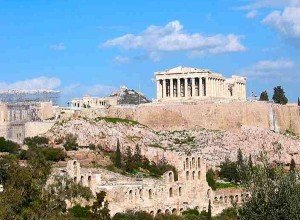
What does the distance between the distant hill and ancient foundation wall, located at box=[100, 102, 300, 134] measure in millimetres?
33449

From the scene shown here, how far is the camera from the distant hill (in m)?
121

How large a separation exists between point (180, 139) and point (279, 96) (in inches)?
965

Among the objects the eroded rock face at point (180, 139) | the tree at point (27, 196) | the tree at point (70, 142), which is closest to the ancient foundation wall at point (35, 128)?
the eroded rock face at point (180, 139)

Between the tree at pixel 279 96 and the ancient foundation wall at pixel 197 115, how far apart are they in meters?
11.9

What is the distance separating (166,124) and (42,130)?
16.9 meters

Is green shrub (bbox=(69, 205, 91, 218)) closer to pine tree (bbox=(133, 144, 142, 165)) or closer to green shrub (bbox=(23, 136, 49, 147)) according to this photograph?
green shrub (bbox=(23, 136, 49, 147))

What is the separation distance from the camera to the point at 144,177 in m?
58.9

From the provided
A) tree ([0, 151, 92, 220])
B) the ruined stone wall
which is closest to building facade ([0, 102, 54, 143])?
the ruined stone wall

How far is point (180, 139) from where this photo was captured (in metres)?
77.6

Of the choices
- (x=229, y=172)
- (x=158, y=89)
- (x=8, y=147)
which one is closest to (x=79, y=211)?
(x=8, y=147)

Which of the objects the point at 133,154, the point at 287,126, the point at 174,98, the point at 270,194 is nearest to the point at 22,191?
the point at 270,194

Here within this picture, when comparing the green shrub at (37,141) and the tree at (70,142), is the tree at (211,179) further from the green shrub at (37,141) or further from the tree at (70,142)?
the green shrub at (37,141)

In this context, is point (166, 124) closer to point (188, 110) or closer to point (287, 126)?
point (188, 110)

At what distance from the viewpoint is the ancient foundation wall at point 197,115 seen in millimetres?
82625
